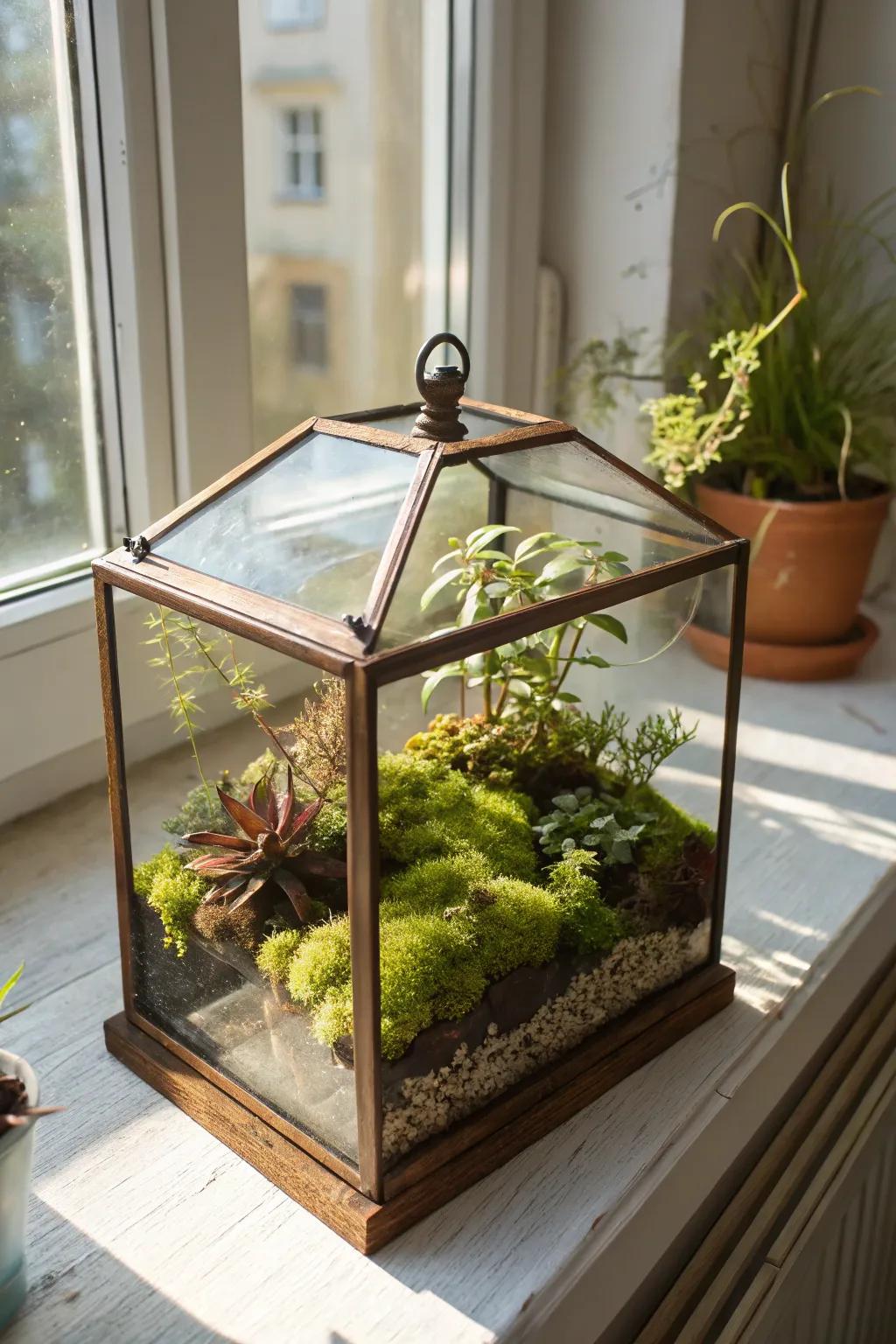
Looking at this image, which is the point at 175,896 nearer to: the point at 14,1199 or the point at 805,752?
the point at 14,1199

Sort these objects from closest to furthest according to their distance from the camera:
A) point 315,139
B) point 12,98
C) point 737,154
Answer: point 12,98 < point 315,139 < point 737,154

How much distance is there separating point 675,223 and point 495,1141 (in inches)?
45.6

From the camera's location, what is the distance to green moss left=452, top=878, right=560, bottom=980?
83 centimetres

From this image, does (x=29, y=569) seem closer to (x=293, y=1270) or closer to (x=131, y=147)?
(x=131, y=147)

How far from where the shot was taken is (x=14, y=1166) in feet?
2.29

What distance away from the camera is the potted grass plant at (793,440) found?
1506 mm

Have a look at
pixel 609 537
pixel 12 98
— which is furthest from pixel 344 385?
pixel 609 537

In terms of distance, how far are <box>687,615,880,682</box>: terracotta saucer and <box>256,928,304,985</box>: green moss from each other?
88 centimetres

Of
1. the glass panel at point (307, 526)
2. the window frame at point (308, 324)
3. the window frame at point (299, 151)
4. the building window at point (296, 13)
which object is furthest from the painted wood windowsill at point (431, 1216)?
A: the building window at point (296, 13)

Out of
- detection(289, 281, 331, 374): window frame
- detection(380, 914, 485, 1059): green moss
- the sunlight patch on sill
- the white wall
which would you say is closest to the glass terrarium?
detection(380, 914, 485, 1059): green moss

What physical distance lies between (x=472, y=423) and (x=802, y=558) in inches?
29.3

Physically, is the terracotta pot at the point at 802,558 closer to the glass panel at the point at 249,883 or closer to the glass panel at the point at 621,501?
the glass panel at the point at 621,501

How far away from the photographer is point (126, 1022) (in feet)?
3.11

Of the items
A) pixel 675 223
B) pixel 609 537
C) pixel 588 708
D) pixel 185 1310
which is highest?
pixel 675 223
